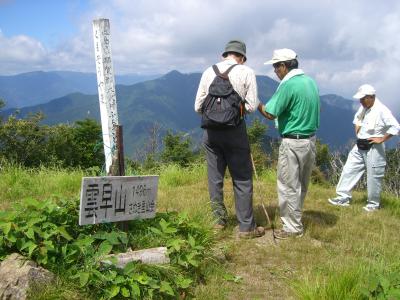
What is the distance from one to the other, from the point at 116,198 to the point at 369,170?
488 cm

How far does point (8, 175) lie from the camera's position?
771cm

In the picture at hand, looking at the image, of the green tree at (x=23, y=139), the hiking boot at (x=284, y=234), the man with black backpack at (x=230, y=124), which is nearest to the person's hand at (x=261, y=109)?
the man with black backpack at (x=230, y=124)

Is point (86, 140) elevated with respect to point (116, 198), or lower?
lower

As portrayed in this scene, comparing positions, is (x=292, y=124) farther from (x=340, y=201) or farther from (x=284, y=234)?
(x=340, y=201)

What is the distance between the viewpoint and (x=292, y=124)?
5.36 m

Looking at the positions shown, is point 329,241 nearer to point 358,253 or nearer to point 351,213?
point 358,253

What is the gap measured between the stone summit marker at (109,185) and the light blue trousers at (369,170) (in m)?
4.34

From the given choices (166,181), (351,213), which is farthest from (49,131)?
(351,213)

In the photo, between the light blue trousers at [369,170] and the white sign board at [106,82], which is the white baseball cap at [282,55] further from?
the light blue trousers at [369,170]

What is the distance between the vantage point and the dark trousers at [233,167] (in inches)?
207

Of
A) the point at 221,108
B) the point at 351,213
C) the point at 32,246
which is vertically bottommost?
the point at 351,213

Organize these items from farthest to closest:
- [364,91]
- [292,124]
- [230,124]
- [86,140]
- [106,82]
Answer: [86,140]
[364,91]
[292,124]
[230,124]
[106,82]

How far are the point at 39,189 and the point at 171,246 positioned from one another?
3761mm

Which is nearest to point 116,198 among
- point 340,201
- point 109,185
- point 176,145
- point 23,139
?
point 109,185
